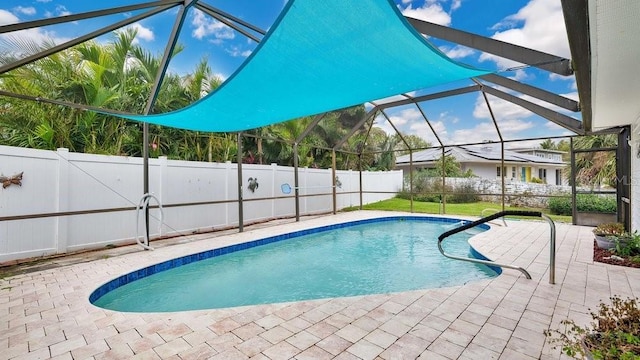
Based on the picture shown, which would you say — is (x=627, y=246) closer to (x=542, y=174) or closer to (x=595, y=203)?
(x=595, y=203)

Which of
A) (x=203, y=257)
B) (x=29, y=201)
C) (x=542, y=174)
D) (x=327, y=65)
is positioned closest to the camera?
(x=327, y=65)

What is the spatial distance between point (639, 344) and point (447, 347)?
4.30 feet

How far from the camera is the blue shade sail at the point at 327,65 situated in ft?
9.20

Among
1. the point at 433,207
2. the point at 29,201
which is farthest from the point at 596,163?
the point at 29,201

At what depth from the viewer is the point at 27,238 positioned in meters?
5.37

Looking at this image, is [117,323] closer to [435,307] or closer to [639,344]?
[435,307]

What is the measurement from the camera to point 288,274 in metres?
5.76

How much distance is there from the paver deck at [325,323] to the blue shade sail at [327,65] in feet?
9.43

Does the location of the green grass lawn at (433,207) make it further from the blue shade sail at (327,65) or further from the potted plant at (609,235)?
the blue shade sail at (327,65)

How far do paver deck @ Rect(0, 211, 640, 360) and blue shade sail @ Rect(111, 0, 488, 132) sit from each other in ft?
9.43

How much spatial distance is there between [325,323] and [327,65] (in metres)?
2.99

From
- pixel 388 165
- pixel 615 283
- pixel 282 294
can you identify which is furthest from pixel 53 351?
pixel 388 165

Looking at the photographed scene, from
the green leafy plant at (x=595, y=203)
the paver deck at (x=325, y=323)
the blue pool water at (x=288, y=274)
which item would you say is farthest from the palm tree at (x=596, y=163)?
the paver deck at (x=325, y=323)

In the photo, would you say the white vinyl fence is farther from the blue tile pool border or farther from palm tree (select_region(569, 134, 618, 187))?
palm tree (select_region(569, 134, 618, 187))
